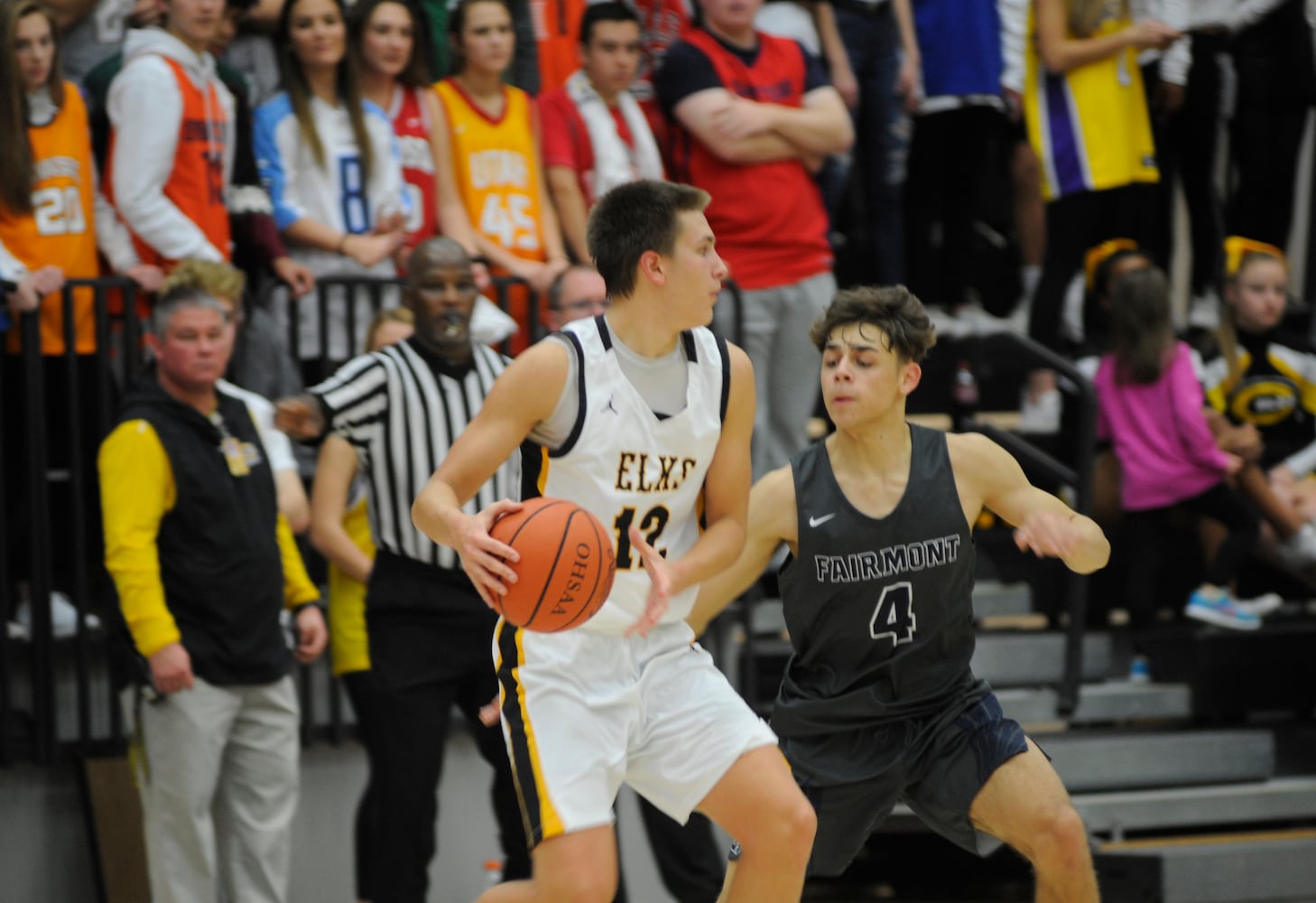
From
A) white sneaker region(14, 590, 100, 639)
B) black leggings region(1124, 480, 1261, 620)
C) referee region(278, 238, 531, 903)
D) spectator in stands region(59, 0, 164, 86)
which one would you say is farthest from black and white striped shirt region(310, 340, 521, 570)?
black leggings region(1124, 480, 1261, 620)

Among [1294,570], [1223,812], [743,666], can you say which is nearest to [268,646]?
A: [743,666]

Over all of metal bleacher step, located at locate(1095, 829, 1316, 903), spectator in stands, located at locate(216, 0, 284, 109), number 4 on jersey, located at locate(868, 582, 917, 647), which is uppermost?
spectator in stands, located at locate(216, 0, 284, 109)

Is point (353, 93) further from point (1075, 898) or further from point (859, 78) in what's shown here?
point (1075, 898)

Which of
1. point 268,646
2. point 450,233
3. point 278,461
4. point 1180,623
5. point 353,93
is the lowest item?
point 1180,623

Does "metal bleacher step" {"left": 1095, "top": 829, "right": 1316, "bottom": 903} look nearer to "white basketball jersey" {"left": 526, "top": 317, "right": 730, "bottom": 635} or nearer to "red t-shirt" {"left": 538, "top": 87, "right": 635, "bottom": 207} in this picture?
"white basketball jersey" {"left": 526, "top": 317, "right": 730, "bottom": 635}

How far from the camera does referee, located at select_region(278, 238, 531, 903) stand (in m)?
5.29

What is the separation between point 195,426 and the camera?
5.42 meters

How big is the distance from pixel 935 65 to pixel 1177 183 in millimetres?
1865

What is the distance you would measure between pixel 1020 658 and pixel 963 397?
112 centimetres

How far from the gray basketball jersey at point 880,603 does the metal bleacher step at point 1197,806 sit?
2.22 metres

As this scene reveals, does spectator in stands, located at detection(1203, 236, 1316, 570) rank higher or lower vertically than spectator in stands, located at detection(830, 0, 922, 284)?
lower

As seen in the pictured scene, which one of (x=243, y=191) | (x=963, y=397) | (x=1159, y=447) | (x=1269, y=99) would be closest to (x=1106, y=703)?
(x=1159, y=447)

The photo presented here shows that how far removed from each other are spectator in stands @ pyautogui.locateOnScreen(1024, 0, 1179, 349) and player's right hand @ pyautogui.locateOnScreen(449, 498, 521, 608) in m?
4.57

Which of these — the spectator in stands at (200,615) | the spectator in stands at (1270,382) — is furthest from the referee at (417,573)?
the spectator in stands at (1270,382)
